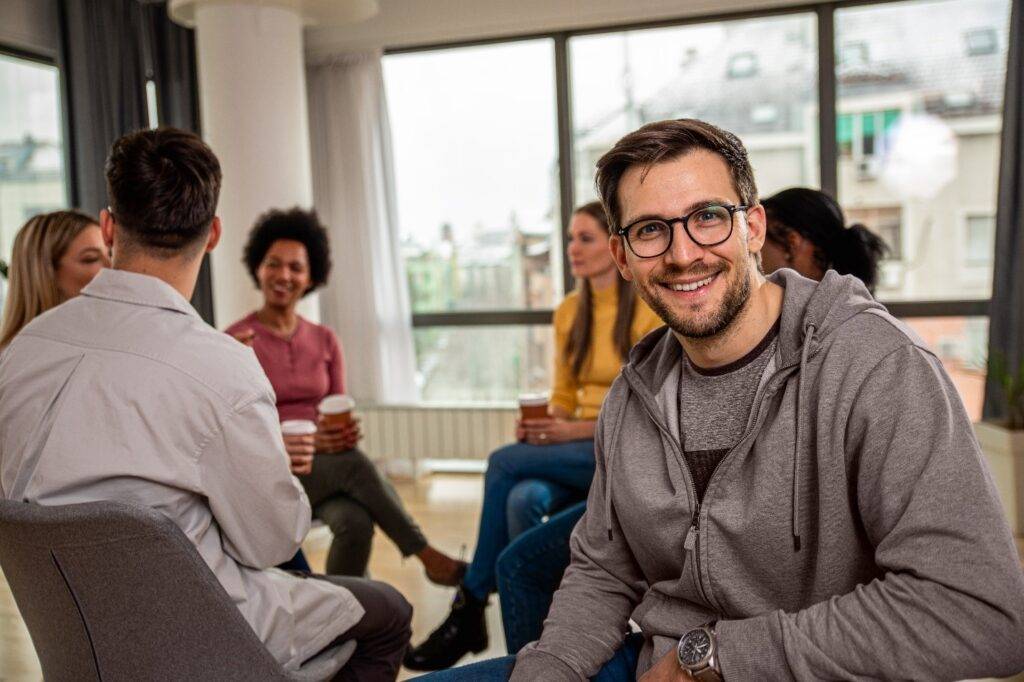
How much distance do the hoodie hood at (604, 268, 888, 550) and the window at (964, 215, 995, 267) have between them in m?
3.74

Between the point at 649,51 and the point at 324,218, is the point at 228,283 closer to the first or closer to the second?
the point at 324,218

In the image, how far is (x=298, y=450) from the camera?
6.98ft

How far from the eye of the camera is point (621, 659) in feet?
4.68

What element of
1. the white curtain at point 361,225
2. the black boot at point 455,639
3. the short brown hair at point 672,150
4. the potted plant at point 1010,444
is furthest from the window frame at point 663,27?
the short brown hair at point 672,150

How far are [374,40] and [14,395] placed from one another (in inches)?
160

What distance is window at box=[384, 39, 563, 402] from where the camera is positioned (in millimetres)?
5219

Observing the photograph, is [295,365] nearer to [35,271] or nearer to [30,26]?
[35,271]

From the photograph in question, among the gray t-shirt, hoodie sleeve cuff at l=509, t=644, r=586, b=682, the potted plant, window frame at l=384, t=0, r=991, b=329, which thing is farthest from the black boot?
window frame at l=384, t=0, r=991, b=329

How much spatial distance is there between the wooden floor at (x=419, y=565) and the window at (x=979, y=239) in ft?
5.39

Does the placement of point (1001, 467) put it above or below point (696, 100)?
below

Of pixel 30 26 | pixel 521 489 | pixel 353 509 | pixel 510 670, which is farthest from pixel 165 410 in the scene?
pixel 30 26

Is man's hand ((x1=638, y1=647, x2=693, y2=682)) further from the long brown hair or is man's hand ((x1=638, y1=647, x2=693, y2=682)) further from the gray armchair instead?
the long brown hair

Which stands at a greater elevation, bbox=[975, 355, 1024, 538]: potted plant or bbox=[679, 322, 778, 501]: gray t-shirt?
bbox=[679, 322, 778, 501]: gray t-shirt

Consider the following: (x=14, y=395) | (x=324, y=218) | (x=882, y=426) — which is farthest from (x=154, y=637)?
(x=324, y=218)
